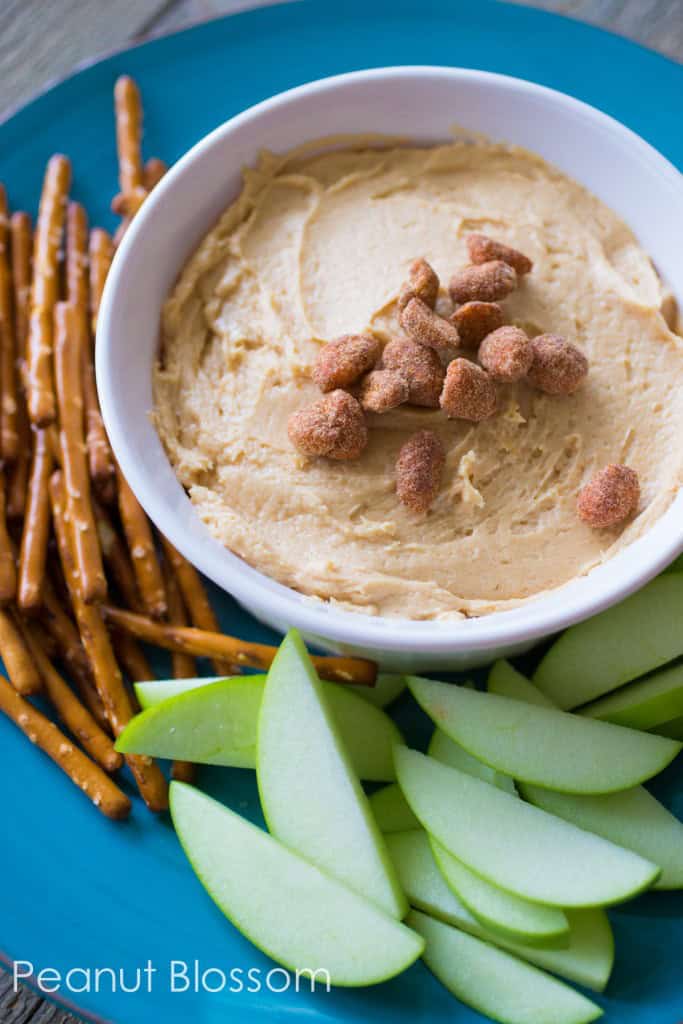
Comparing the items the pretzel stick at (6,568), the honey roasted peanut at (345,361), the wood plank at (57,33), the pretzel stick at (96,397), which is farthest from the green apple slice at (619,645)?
the wood plank at (57,33)

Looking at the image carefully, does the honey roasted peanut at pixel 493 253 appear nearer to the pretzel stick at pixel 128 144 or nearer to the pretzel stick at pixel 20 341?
the pretzel stick at pixel 128 144

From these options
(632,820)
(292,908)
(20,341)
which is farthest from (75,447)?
(632,820)

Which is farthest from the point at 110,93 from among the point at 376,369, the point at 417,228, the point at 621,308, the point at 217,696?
the point at 217,696

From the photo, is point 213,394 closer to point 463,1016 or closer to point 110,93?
point 110,93

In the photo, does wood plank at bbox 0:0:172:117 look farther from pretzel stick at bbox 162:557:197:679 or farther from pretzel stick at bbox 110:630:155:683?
pretzel stick at bbox 110:630:155:683

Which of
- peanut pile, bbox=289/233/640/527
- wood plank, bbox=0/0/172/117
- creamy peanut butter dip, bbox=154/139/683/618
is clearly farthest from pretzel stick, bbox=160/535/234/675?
wood plank, bbox=0/0/172/117

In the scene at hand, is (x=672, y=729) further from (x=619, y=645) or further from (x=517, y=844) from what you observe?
(x=517, y=844)

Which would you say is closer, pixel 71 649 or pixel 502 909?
pixel 502 909
